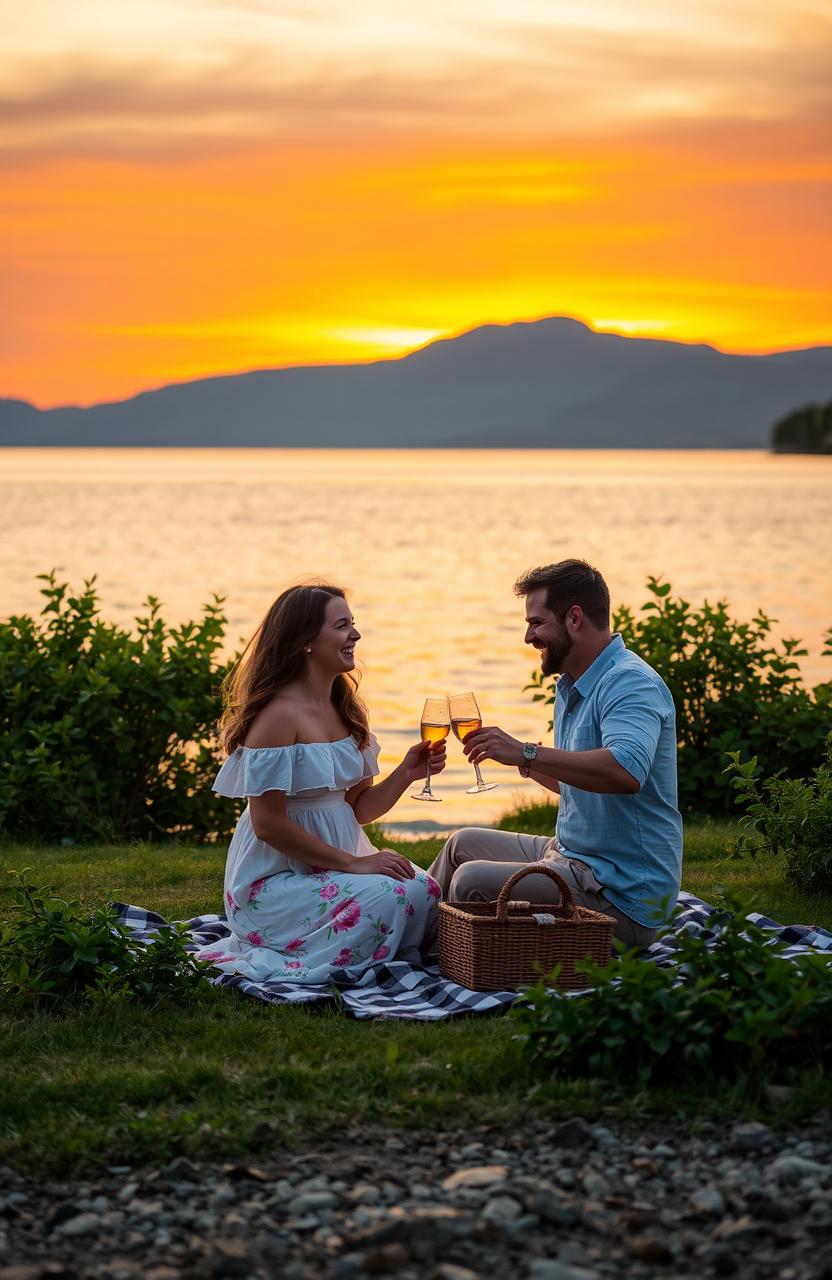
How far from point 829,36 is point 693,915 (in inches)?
502

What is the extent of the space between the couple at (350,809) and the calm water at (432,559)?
50 cm

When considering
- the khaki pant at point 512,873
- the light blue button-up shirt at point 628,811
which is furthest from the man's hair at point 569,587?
the khaki pant at point 512,873

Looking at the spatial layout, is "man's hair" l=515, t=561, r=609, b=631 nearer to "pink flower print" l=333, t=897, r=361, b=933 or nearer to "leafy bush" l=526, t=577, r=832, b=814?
"pink flower print" l=333, t=897, r=361, b=933

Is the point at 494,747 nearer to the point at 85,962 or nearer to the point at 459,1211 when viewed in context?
the point at 85,962

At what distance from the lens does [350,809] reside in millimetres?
6965

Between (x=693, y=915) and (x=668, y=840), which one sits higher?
(x=668, y=840)

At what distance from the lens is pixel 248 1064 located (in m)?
5.20

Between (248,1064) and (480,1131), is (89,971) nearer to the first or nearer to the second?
(248,1064)

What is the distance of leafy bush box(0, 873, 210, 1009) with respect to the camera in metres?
5.78

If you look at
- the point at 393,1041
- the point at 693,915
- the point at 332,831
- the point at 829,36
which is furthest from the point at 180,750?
the point at 829,36

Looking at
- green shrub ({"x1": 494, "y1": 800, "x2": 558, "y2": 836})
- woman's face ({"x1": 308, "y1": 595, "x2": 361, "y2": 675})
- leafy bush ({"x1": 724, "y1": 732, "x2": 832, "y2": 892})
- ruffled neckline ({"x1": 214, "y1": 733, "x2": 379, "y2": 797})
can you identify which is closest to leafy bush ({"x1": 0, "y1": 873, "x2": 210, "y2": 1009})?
ruffled neckline ({"x1": 214, "y1": 733, "x2": 379, "y2": 797})

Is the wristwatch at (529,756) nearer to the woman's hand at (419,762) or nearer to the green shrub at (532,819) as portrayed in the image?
the woman's hand at (419,762)

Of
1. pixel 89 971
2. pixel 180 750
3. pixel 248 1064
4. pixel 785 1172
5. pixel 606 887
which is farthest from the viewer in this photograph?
pixel 180 750

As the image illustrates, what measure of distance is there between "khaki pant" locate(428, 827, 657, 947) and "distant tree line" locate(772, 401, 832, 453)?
503 feet
